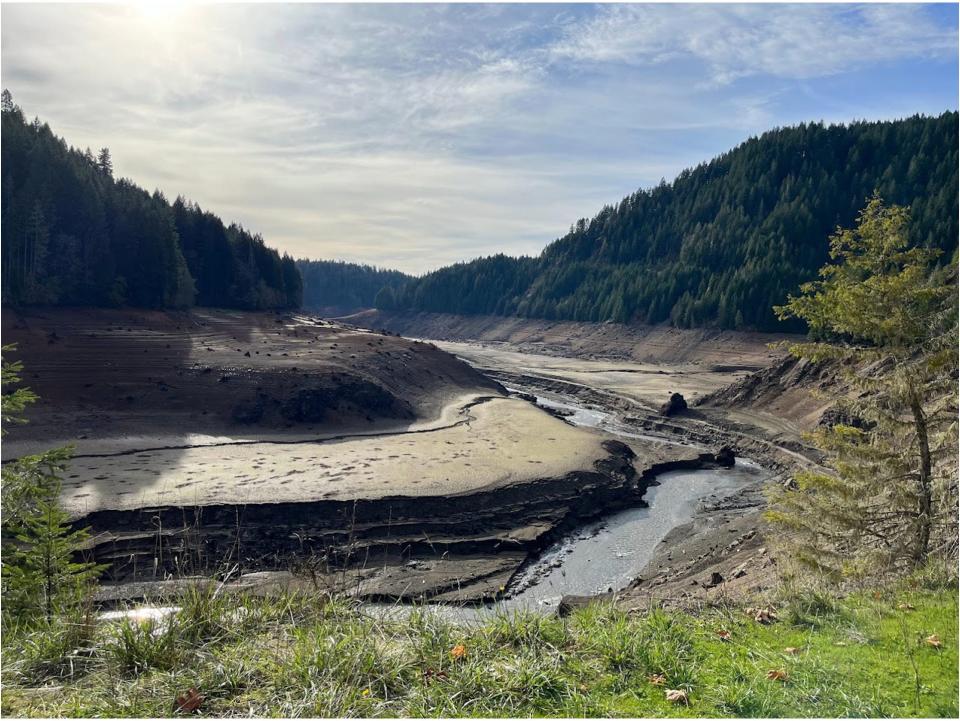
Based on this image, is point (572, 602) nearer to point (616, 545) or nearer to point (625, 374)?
point (616, 545)

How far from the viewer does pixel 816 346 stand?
544 inches

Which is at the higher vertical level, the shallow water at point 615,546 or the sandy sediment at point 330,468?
the sandy sediment at point 330,468

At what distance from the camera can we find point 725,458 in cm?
4100

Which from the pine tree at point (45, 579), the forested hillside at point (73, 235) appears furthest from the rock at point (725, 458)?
the forested hillside at point (73, 235)

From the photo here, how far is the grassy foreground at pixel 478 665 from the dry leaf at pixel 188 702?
3 cm

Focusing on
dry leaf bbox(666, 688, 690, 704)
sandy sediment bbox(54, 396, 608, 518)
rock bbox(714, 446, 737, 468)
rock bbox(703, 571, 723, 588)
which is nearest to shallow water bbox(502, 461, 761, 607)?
rock bbox(714, 446, 737, 468)

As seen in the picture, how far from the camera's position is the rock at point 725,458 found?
1607 inches

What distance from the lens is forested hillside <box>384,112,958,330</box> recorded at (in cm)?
11075

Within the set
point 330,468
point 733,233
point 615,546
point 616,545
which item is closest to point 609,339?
point 733,233

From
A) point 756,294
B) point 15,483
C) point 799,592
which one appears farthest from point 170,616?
point 756,294

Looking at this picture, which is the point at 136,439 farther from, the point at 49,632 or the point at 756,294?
the point at 756,294

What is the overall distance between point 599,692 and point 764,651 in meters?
2.45

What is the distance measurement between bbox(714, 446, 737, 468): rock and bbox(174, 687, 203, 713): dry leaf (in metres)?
38.9

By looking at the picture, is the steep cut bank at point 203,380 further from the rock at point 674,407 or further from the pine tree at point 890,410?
the pine tree at point 890,410
